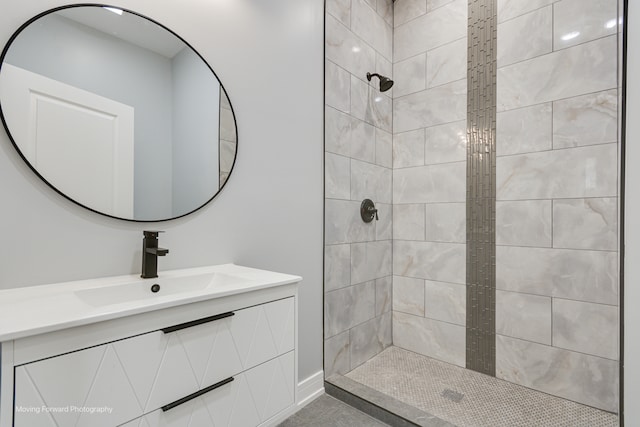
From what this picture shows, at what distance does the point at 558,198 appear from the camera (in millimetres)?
1892

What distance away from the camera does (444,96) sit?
234 centimetres

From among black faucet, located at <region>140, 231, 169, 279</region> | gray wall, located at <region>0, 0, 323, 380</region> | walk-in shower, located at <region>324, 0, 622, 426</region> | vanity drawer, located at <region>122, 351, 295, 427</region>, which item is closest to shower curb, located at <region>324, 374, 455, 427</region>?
Result: walk-in shower, located at <region>324, 0, 622, 426</region>

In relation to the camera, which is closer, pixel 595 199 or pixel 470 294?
pixel 595 199

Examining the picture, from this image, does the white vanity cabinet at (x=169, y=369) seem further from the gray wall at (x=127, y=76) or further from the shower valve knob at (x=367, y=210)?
the shower valve knob at (x=367, y=210)

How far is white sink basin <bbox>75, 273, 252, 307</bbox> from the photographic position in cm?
103

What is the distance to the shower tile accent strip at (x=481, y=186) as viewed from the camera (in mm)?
2131

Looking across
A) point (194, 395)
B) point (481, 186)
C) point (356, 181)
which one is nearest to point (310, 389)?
point (194, 395)

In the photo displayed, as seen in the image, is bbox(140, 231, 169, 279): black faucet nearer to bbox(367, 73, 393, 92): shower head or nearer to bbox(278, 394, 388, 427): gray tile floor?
bbox(278, 394, 388, 427): gray tile floor

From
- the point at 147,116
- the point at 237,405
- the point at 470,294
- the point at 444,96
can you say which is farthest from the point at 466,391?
the point at 147,116

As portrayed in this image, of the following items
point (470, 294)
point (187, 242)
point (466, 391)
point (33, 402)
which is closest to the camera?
point (33, 402)

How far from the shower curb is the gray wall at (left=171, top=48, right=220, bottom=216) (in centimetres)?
140

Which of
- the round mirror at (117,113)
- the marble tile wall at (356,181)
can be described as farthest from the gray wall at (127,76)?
the marble tile wall at (356,181)

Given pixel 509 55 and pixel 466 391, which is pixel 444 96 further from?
pixel 466 391

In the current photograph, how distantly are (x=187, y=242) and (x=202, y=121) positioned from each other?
1.81 ft
